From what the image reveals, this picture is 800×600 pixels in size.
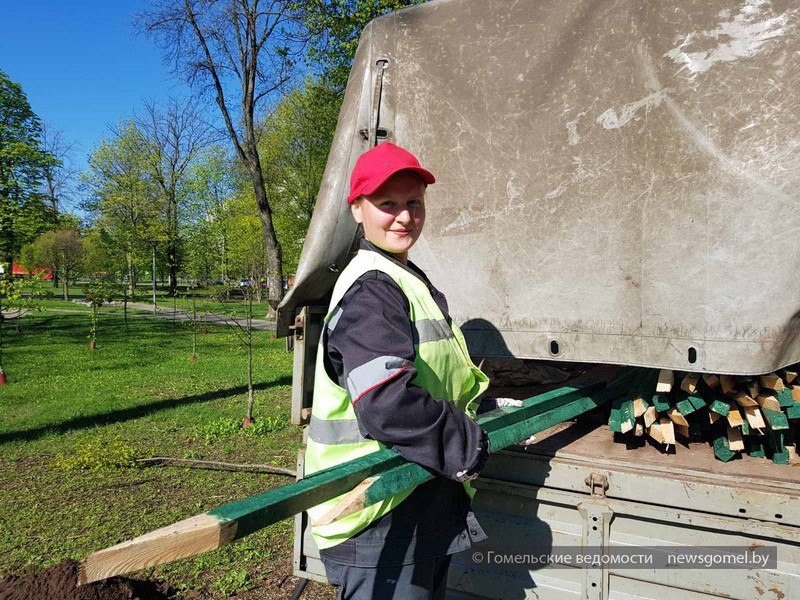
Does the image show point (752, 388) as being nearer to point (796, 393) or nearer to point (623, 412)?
point (796, 393)

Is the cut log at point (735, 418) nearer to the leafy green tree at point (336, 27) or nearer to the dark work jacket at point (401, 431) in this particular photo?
the dark work jacket at point (401, 431)

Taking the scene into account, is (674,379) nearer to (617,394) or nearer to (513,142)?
(617,394)

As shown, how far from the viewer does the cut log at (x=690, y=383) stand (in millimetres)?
2834

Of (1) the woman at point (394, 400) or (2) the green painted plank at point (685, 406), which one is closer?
(1) the woman at point (394, 400)

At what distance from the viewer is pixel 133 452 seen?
21.9 feet

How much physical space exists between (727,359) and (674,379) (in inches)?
19.1

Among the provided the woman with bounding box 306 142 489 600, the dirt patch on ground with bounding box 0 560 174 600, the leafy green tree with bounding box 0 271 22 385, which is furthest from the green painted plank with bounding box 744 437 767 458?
the leafy green tree with bounding box 0 271 22 385

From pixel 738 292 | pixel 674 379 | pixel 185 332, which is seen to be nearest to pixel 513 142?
pixel 738 292

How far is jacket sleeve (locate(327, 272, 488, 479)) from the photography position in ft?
5.49

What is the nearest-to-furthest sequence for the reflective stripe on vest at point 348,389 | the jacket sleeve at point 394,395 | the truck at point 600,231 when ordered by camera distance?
the jacket sleeve at point 394,395, the reflective stripe on vest at point 348,389, the truck at point 600,231

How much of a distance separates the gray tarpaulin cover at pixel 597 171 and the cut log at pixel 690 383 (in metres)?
0.29

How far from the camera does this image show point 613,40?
109 inches

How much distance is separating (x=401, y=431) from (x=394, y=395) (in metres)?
0.11

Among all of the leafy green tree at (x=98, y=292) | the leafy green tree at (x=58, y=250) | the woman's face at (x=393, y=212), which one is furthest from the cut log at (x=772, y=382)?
the leafy green tree at (x=58, y=250)
